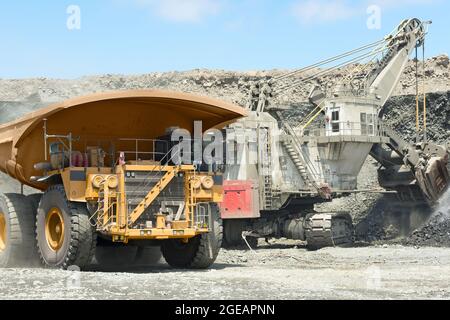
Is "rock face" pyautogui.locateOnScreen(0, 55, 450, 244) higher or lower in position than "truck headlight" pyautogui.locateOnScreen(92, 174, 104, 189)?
higher

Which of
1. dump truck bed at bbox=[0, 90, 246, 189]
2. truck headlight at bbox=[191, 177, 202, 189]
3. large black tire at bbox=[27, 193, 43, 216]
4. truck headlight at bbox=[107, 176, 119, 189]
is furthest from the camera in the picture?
large black tire at bbox=[27, 193, 43, 216]

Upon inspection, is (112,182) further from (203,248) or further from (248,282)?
(248,282)

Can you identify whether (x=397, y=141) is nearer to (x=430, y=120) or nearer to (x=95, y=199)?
(x=430, y=120)

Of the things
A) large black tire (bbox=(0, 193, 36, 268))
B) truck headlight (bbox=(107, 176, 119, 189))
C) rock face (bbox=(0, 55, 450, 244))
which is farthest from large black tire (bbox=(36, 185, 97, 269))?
rock face (bbox=(0, 55, 450, 244))

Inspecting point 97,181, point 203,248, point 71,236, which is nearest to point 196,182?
point 203,248

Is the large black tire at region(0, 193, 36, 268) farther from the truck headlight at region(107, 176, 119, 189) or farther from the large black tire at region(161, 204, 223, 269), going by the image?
the truck headlight at region(107, 176, 119, 189)

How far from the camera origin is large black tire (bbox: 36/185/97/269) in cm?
Result: 1386

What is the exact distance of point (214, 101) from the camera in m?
14.8

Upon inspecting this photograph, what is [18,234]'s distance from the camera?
15.6m

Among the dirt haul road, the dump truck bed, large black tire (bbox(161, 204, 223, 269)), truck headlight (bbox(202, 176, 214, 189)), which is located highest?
the dump truck bed

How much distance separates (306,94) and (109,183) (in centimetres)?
3200

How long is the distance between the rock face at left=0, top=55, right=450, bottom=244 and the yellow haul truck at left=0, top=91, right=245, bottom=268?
6.49 m
